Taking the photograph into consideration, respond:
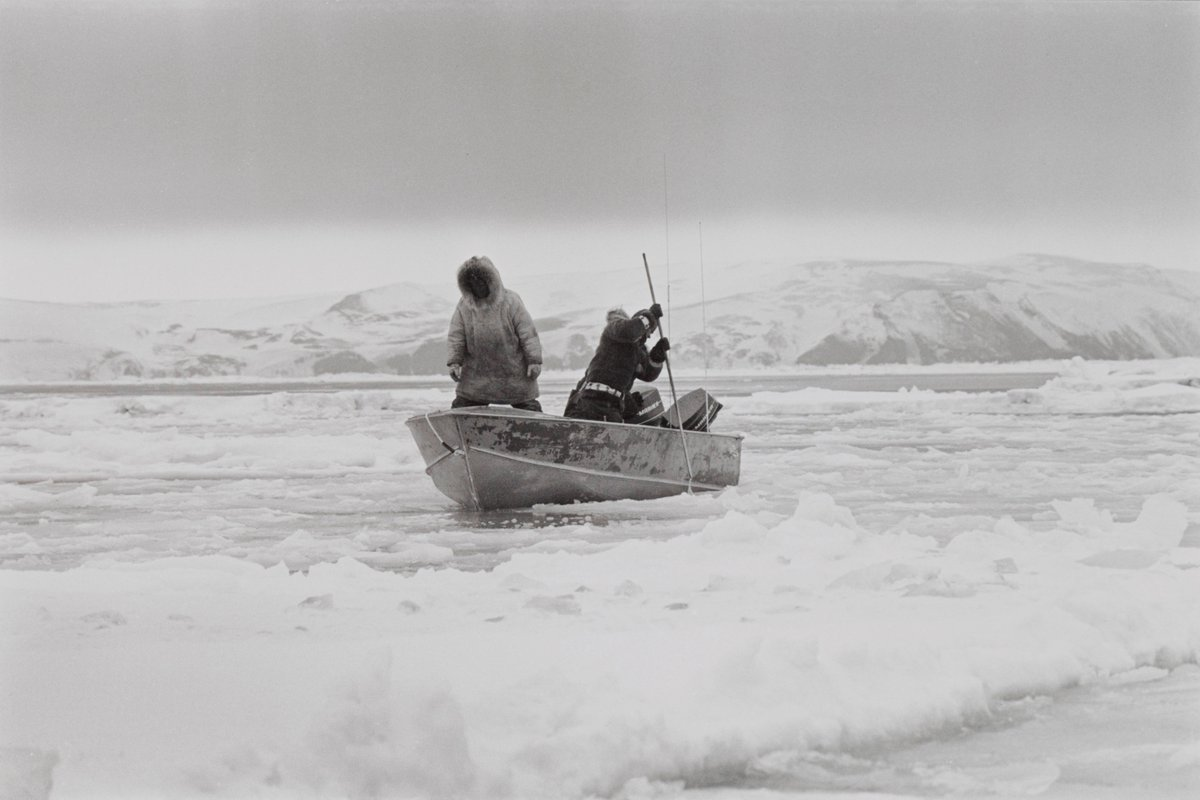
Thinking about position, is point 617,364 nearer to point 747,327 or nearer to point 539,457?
point 539,457

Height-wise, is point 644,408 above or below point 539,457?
above

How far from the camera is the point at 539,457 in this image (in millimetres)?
8031

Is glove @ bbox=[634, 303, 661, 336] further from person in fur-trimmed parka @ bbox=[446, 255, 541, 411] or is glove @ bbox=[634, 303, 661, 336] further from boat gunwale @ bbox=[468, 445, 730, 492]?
boat gunwale @ bbox=[468, 445, 730, 492]

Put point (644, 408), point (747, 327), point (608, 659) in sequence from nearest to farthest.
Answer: point (608, 659) < point (644, 408) < point (747, 327)

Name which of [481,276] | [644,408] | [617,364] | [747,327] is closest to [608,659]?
[481,276]

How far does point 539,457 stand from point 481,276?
134 centimetres

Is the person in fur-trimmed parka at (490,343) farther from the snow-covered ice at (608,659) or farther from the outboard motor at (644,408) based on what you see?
the snow-covered ice at (608,659)

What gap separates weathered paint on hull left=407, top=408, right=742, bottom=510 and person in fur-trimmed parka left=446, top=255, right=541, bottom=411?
0.40 metres

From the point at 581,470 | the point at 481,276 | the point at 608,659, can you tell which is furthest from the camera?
the point at 581,470

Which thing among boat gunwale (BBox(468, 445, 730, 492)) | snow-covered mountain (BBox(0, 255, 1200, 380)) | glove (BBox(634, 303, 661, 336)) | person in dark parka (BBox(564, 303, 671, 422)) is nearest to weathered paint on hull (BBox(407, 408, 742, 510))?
boat gunwale (BBox(468, 445, 730, 492))

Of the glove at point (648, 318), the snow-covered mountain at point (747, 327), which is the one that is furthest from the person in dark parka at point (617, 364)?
the snow-covered mountain at point (747, 327)

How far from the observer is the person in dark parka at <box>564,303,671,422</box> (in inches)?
329

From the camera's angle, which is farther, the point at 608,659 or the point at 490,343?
the point at 490,343

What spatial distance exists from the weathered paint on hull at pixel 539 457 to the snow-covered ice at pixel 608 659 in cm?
81
